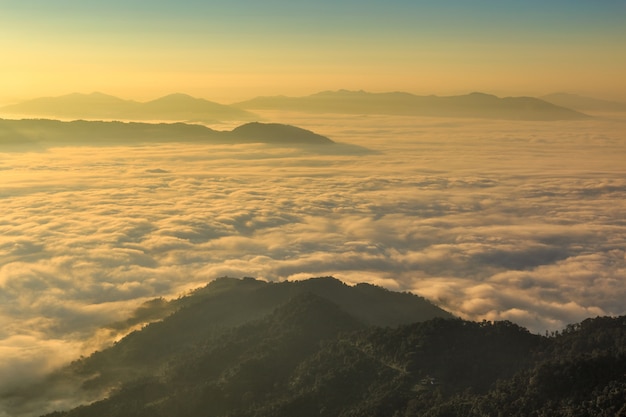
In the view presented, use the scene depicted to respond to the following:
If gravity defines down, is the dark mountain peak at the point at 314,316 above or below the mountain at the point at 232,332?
above

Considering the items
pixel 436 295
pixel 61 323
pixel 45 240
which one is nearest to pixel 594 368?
pixel 436 295

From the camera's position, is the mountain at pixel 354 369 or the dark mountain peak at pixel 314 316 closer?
the mountain at pixel 354 369

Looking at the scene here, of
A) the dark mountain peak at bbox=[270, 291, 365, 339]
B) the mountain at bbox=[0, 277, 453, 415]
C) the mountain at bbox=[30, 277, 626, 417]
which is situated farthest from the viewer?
the dark mountain peak at bbox=[270, 291, 365, 339]

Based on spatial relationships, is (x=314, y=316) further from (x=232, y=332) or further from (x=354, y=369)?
(x=354, y=369)

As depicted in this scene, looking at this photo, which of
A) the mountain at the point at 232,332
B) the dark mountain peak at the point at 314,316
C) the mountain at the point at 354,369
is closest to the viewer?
the mountain at the point at 354,369

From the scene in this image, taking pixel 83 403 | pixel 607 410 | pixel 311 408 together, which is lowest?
pixel 83 403

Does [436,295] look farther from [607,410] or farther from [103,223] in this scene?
[103,223]

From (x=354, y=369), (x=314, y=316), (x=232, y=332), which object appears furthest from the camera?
(x=232, y=332)

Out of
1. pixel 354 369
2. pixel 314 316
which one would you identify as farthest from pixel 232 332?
pixel 354 369
